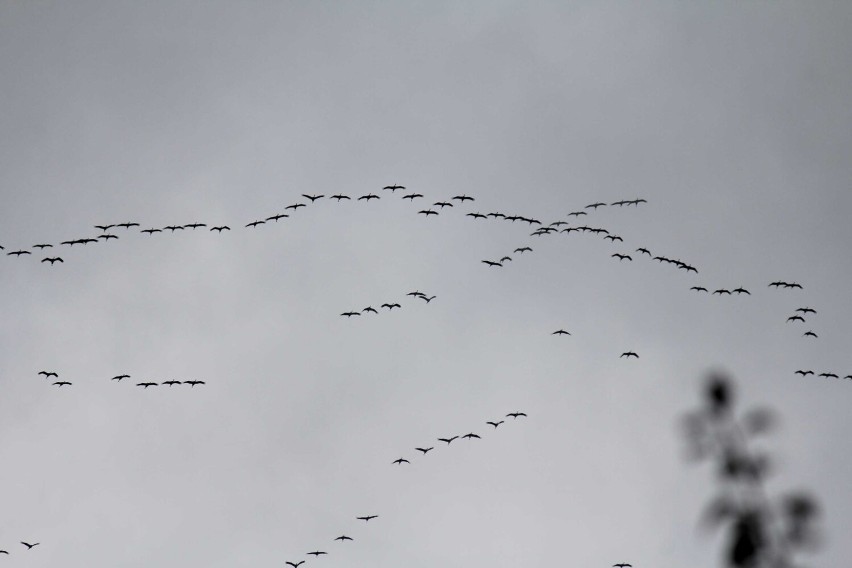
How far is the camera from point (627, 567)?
103 m

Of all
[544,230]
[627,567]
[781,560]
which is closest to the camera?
[781,560]

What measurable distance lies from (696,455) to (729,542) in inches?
30.9

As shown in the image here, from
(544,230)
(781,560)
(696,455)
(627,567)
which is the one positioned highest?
(544,230)

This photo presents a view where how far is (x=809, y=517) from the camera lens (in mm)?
10391

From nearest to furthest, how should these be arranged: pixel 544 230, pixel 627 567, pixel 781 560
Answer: pixel 781 560 < pixel 627 567 < pixel 544 230

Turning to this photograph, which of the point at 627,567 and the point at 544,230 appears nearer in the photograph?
the point at 627,567

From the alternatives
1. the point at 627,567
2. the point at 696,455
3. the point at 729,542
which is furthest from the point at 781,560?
the point at 627,567

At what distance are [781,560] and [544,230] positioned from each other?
10204cm

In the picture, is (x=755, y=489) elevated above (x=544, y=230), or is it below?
below

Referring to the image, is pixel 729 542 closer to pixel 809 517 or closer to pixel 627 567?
pixel 809 517

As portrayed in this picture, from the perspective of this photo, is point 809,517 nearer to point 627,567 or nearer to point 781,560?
point 781,560

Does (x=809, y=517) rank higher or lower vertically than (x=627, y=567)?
lower

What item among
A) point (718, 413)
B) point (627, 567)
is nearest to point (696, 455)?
point (718, 413)

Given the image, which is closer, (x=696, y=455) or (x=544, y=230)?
(x=696, y=455)
